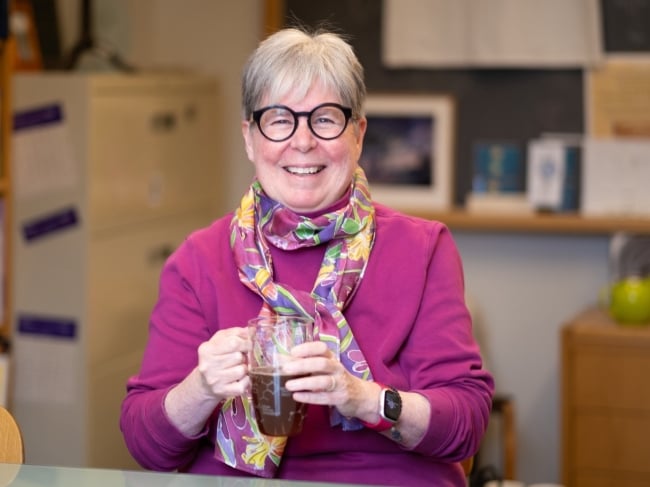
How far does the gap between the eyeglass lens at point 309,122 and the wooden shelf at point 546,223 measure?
5.88ft

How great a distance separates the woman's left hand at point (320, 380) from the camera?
1582 mm

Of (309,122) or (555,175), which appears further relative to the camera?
(555,175)

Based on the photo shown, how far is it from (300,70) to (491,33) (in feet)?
6.19

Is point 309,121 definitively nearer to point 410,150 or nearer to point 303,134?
point 303,134

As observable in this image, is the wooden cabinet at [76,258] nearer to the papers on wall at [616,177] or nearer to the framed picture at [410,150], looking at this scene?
the framed picture at [410,150]

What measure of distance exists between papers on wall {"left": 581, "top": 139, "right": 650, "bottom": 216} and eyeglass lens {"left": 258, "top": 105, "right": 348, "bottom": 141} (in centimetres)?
189

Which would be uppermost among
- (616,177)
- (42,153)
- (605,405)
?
(42,153)

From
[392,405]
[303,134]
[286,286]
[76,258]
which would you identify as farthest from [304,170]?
[76,258]

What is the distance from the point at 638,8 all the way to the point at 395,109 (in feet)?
2.68

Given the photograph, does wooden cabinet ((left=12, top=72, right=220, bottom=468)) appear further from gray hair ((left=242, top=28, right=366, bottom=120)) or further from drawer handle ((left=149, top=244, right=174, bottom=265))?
gray hair ((left=242, top=28, right=366, bottom=120))

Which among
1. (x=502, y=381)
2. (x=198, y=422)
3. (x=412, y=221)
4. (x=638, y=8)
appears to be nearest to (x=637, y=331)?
(x=502, y=381)

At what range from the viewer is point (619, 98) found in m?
3.56

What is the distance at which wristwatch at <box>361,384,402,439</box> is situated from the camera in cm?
170

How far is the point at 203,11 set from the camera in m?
3.98
